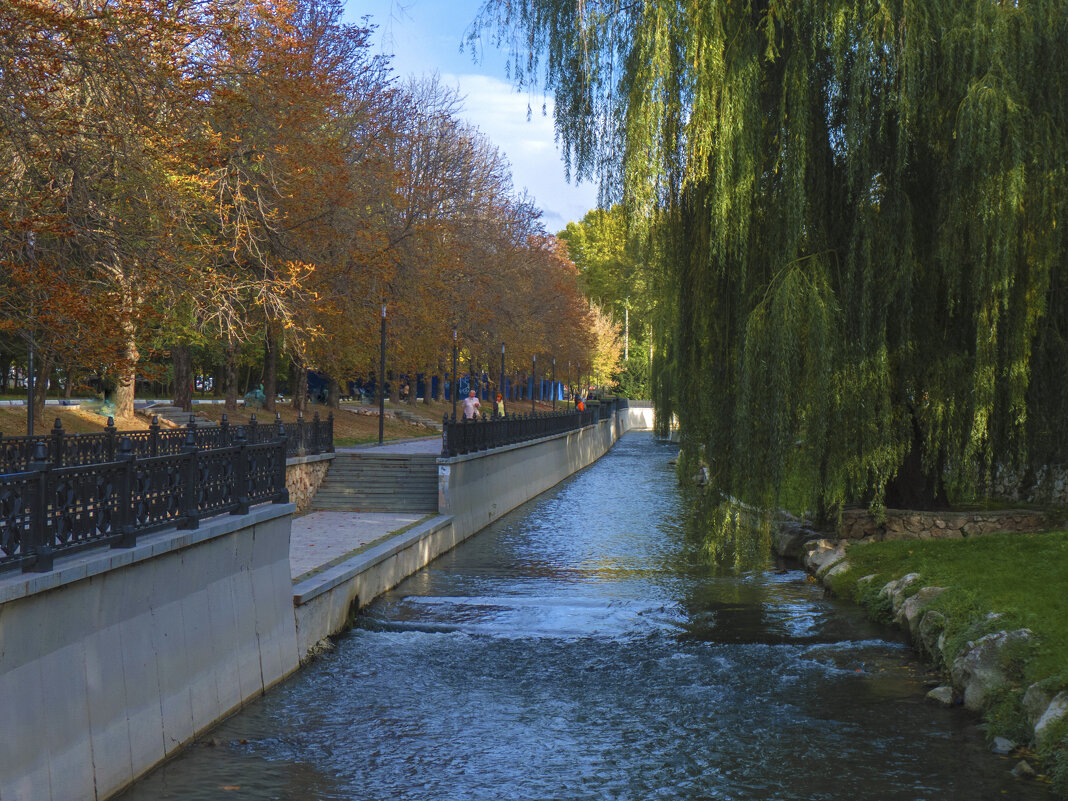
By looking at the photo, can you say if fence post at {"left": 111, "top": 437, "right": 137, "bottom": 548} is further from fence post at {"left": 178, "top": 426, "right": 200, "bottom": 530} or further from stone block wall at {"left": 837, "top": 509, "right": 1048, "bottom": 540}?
stone block wall at {"left": 837, "top": 509, "right": 1048, "bottom": 540}

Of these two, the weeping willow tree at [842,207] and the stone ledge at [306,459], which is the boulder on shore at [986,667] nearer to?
the weeping willow tree at [842,207]

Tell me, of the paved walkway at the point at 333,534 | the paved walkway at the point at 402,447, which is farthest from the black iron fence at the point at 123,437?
the paved walkway at the point at 402,447

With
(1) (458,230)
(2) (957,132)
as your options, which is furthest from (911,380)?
(1) (458,230)

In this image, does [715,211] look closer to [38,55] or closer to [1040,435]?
[1040,435]

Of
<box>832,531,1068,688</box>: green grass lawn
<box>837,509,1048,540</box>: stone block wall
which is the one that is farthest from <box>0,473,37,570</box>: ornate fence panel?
<box>837,509,1048,540</box>: stone block wall

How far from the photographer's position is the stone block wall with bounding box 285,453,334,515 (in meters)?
23.4

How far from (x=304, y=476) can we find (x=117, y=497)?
52.2 feet

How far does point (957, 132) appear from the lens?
50.0 ft

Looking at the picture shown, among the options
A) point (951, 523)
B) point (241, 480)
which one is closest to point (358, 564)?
point (241, 480)

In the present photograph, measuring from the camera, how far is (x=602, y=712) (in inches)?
431

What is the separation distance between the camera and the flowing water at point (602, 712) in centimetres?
890

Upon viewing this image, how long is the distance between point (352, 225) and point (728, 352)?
18879 mm

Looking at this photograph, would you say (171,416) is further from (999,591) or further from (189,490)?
(999,591)

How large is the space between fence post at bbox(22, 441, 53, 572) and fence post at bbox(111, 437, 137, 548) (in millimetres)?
1034
